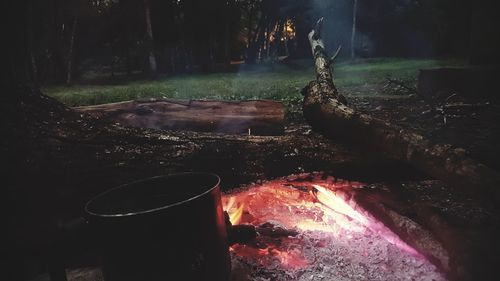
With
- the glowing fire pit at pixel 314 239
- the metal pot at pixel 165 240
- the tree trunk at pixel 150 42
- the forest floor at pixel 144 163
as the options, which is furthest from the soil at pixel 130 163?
the tree trunk at pixel 150 42

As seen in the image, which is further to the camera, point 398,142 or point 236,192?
point 236,192

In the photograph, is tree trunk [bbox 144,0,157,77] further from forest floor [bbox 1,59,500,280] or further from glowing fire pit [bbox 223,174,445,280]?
glowing fire pit [bbox 223,174,445,280]

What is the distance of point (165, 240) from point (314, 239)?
1669mm

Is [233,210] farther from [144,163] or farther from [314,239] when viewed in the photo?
[144,163]

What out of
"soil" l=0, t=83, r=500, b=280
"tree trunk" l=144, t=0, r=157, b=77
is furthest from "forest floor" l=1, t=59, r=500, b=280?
"tree trunk" l=144, t=0, r=157, b=77

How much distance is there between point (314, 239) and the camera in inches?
135

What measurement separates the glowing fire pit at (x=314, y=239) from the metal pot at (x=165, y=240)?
660mm

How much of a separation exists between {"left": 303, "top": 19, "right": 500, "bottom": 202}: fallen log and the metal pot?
187 cm

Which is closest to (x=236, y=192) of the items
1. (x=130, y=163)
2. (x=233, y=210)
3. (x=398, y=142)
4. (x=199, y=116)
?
(x=233, y=210)

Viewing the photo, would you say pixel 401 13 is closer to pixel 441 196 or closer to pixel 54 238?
pixel 441 196

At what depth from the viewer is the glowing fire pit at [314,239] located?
2945mm

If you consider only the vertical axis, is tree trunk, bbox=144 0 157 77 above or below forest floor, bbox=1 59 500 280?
above

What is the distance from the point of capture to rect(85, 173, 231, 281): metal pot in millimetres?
2184

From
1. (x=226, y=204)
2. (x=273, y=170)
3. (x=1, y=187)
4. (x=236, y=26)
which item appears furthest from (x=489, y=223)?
(x=236, y=26)
